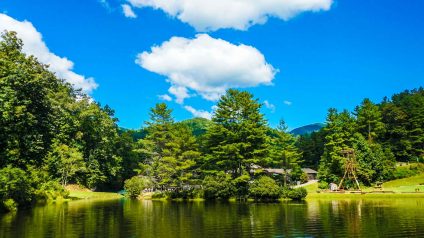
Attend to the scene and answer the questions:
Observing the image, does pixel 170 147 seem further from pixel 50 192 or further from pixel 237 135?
pixel 50 192

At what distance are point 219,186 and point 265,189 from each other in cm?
765

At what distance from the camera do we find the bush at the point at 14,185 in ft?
116

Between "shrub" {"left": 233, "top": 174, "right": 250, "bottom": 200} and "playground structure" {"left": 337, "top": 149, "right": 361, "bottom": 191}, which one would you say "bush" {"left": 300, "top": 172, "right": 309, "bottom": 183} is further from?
"shrub" {"left": 233, "top": 174, "right": 250, "bottom": 200}

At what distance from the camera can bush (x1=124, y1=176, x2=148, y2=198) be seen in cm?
6569

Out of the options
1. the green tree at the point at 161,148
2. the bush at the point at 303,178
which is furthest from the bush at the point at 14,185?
the bush at the point at 303,178

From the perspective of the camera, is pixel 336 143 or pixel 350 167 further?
pixel 336 143

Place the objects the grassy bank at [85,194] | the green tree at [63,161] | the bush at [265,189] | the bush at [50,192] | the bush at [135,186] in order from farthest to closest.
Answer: the green tree at [63,161] < the grassy bank at [85,194] < the bush at [135,186] < the bush at [50,192] < the bush at [265,189]

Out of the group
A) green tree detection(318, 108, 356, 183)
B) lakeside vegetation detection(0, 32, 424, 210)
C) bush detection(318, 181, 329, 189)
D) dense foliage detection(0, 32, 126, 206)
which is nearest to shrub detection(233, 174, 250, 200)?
lakeside vegetation detection(0, 32, 424, 210)

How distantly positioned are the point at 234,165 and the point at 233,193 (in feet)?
16.4

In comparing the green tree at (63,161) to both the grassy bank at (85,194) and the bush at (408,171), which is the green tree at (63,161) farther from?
the bush at (408,171)

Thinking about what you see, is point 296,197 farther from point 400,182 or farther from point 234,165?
point 400,182

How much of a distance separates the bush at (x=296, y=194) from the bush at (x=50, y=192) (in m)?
33.7

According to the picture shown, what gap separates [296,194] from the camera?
49000mm

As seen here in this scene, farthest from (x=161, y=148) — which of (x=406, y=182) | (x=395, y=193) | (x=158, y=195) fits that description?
(x=406, y=182)
